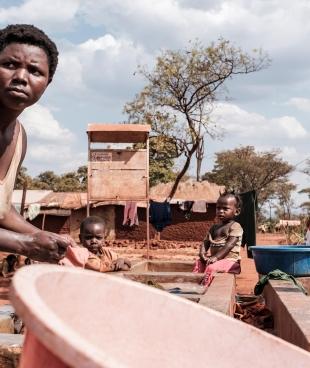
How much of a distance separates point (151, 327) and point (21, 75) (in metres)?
0.99

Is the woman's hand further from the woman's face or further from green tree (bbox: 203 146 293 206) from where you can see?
green tree (bbox: 203 146 293 206)

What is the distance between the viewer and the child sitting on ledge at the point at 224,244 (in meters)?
5.96

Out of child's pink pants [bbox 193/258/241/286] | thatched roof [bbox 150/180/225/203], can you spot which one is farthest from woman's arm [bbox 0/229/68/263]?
thatched roof [bbox 150/180/225/203]

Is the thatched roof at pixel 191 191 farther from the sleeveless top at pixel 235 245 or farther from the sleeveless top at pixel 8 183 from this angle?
the sleeveless top at pixel 8 183

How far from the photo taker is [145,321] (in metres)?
1.47

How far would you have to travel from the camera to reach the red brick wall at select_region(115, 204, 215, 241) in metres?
17.6

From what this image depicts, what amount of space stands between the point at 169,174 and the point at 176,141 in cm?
714

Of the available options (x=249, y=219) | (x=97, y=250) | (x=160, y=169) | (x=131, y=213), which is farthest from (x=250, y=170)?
(x=97, y=250)

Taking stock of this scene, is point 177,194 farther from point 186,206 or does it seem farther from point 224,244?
point 224,244

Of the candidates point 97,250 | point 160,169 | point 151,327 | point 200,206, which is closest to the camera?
point 151,327

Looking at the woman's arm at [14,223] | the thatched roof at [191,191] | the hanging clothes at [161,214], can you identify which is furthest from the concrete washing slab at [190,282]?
the thatched roof at [191,191]

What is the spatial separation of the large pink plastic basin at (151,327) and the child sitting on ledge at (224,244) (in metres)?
4.20

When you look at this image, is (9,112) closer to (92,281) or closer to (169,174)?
(92,281)

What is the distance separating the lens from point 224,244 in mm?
6168
